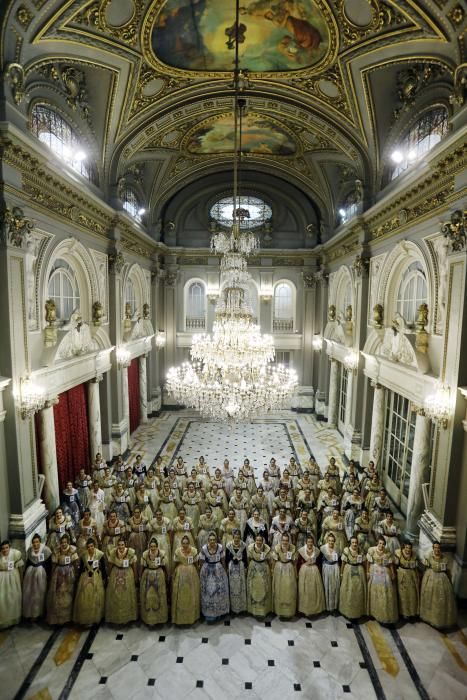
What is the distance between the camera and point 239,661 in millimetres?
5922

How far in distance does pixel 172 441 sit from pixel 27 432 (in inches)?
307

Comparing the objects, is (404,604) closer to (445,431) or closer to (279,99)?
(445,431)

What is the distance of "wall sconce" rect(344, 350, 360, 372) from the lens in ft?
42.0

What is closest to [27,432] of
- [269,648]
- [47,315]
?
[47,315]

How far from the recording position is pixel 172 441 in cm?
1515

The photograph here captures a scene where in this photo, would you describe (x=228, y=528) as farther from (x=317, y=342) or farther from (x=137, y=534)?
(x=317, y=342)

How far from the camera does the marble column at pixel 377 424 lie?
11.5 meters

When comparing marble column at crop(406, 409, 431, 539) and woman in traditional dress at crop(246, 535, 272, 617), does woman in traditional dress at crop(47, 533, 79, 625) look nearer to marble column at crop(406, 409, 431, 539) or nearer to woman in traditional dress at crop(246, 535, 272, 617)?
woman in traditional dress at crop(246, 535, 272, 617)

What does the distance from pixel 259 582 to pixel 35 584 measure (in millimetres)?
3622

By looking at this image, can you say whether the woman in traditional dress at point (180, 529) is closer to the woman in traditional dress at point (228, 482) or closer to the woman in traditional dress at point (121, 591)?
the woman in traditional dress at point (121, 591)

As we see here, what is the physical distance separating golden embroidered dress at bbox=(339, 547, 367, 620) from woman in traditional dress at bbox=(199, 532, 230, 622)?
195cm

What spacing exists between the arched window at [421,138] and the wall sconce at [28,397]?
975 centimetres

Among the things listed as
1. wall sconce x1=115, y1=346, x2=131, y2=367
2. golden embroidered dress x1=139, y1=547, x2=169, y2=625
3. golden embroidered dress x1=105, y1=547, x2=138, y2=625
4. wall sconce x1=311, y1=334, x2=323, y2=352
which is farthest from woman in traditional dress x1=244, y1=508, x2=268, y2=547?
wall sconce x1=311, y1=334, x2=323, y2=352

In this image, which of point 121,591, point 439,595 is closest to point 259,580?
point 121,591
